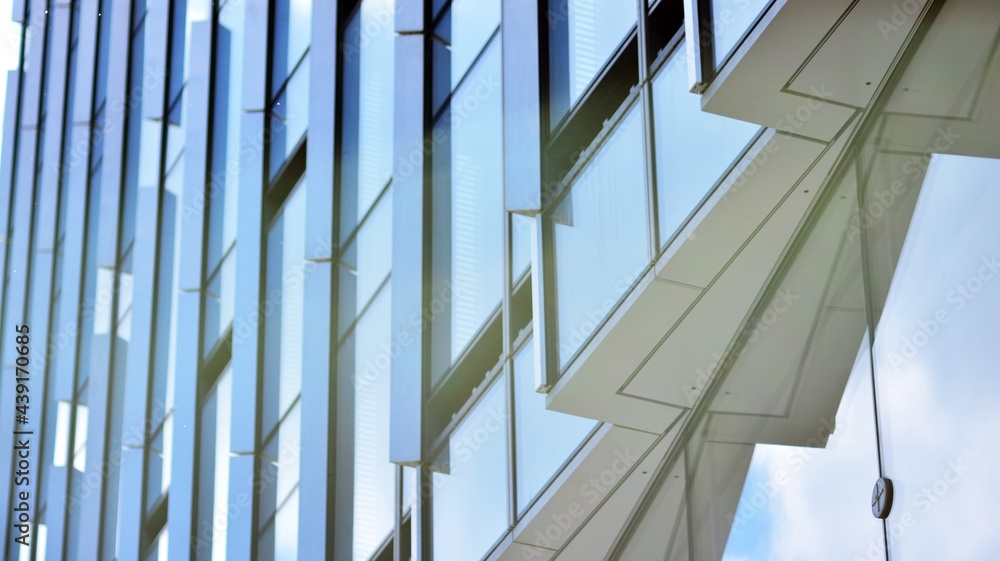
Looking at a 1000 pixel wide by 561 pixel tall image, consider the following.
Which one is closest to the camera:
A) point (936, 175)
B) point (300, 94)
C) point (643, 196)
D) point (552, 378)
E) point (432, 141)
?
point (936, 175)

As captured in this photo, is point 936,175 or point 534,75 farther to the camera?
point 534,75

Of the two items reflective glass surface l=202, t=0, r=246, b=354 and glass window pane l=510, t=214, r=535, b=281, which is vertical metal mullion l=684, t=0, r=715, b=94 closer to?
glass window pane l=510, t=214, r=535, b=281

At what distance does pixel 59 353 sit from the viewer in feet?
74.1

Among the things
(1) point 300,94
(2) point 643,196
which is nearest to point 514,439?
(2) point 643,196

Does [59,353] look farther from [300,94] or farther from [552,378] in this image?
[552,378]

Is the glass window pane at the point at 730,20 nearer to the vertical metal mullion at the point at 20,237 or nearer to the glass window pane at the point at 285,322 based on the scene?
the glass window pane at the point at 285,322

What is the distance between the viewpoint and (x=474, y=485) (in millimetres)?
10375

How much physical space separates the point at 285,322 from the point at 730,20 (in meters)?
9.76

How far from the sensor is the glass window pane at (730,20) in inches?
230

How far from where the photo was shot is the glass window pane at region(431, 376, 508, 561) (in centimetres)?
984

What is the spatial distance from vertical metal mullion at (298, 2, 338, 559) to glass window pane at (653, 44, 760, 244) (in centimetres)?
697

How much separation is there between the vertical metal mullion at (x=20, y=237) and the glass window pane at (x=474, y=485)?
15490mm

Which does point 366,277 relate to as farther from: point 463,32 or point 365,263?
point 463,32

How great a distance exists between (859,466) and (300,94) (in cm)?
1171
